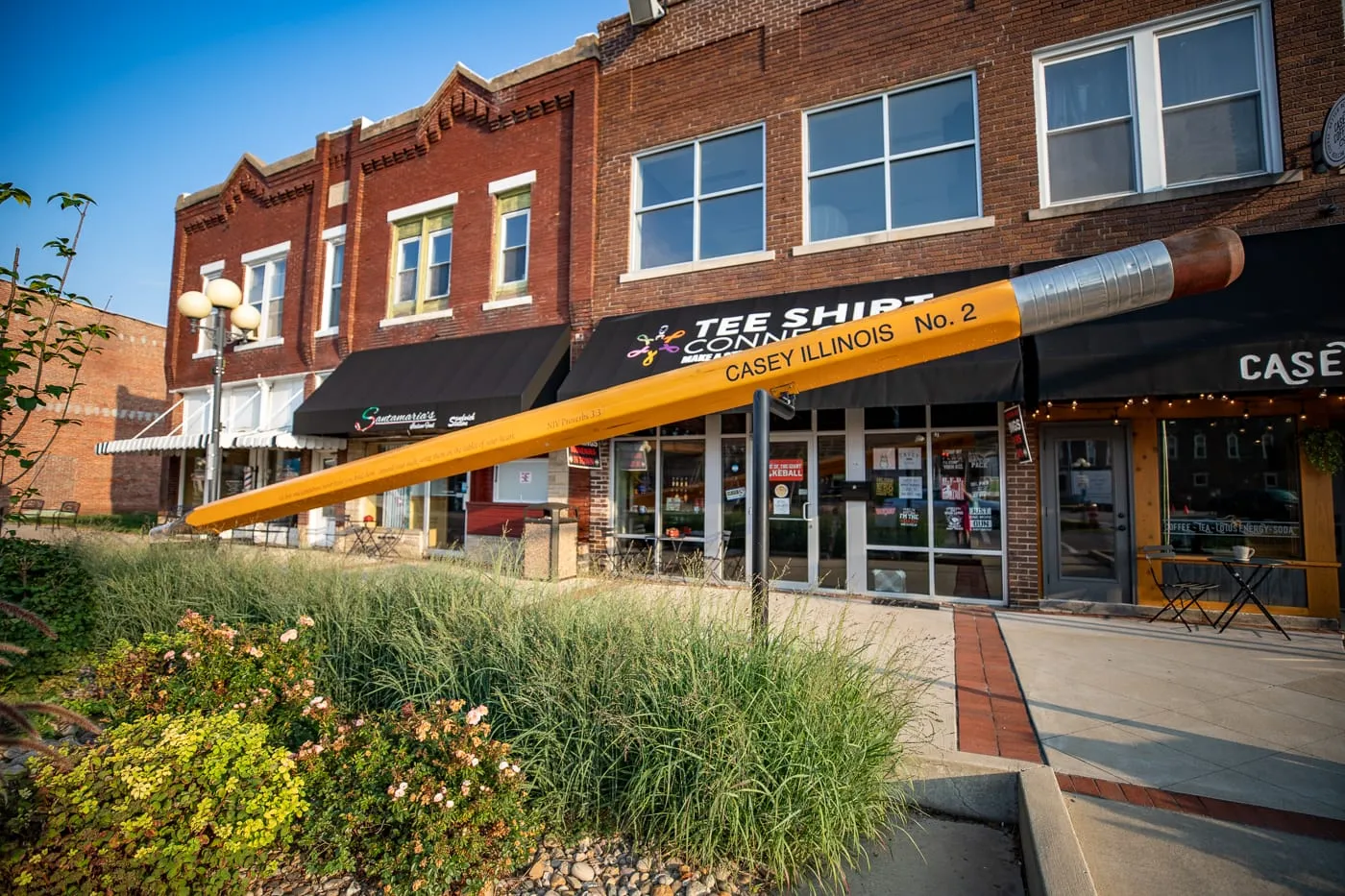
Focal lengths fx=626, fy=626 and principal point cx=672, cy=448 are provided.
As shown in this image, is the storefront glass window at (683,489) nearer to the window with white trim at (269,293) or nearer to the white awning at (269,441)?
the white awning at (269,441)

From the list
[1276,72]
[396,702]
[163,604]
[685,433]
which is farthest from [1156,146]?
[163,604]

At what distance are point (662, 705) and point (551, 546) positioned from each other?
689cm

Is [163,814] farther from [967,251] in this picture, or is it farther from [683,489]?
[967,251]

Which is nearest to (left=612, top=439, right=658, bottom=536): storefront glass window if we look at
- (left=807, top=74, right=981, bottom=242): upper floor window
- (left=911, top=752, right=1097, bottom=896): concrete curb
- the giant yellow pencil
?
(left=807, top=74, right=981, bottom=242): upper floor window

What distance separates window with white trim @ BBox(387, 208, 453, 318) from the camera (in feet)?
45.0

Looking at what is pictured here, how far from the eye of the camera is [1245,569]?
774cm

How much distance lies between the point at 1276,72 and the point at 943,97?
3.74 metres

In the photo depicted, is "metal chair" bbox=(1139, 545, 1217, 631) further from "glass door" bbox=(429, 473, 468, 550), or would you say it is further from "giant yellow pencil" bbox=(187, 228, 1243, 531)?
"glass door" bbox=(429, 473, 468, 550)

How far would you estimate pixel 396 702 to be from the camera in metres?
3.91

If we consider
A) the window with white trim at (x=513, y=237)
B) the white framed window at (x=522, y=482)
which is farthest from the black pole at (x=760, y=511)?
the window with white trim at (x=513, y=237)

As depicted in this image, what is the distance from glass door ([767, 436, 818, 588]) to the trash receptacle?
130 inches

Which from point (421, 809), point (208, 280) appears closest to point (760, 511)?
point (421, 809)

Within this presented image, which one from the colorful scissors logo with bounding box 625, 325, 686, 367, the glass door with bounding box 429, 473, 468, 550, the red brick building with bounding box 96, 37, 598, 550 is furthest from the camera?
→ the glass door with bounding box 429, 473, 468, 550

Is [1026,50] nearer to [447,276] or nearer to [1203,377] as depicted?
[1203,377]
